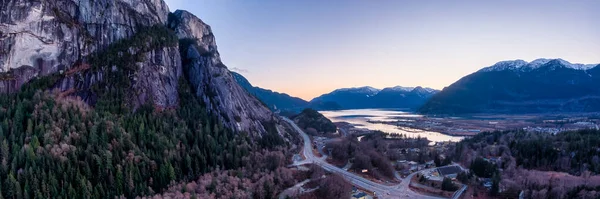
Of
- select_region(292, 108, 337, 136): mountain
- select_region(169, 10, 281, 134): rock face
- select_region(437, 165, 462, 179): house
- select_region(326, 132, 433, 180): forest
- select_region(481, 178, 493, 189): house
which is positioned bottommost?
select_region(481, 178, 493, 189): house

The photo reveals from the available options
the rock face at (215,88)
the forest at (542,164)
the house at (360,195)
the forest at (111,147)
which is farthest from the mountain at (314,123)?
the house at (360,195)

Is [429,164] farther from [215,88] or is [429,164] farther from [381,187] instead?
[215,88]

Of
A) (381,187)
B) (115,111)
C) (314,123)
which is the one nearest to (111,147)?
(115,111)

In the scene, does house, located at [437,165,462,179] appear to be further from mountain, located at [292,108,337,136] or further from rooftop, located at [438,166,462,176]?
mountain, located at [292,108,337,136]

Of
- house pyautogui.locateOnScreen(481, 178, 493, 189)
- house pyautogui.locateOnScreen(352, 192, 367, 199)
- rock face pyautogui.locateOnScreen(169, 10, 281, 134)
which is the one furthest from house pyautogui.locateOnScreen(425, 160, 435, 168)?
rock face pyautogui.locateOnScreen(169, 10, 281, 134)

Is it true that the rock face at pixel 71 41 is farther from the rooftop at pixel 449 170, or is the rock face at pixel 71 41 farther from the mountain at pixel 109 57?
the rooftop at pixel 449 170

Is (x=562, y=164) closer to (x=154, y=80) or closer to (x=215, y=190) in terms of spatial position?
(x=215, y=190)
